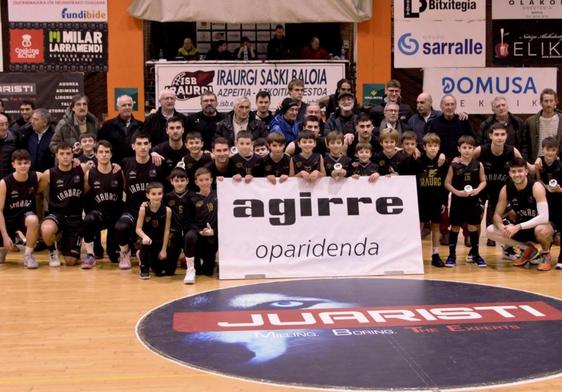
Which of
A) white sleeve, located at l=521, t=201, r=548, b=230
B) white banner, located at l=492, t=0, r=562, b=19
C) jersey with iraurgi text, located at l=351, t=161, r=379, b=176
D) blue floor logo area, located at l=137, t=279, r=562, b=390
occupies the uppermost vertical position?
white banner, located at l=492, t=0, r=562, b=19

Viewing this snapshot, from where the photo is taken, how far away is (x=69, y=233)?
767 centimetres

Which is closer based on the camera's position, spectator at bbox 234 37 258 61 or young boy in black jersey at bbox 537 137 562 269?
young boy in black jersey at bbox 537 137 562 269

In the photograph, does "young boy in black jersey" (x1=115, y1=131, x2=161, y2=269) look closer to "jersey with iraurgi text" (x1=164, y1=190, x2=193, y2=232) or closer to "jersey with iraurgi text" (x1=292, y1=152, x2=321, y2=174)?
"jersey with iraurgi text" (x1=164, y1=190, x2=193, y2=232)

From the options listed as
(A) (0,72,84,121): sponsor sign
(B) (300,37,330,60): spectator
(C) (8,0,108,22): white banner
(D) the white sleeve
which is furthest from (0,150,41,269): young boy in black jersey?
(B) (300,37,330,60): spectator

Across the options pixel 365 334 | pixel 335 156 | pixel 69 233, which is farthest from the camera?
pixel 69 233

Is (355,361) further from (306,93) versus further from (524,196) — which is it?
(306,93)

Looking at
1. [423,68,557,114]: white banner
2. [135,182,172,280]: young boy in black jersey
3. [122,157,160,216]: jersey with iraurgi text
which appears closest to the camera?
[135,182,172,280]: young boy in black jersey

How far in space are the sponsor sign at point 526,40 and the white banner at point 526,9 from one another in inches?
3.1

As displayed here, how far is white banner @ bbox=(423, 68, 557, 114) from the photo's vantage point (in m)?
12.2

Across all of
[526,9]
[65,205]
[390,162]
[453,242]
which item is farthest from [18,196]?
[526,9]

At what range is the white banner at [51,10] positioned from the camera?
38.6 feet

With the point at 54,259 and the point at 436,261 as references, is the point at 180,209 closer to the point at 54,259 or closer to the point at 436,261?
the point at 54,259

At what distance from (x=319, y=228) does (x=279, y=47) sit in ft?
19.6

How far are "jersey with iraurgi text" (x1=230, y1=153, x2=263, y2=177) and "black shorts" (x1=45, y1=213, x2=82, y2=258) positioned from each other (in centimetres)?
175
